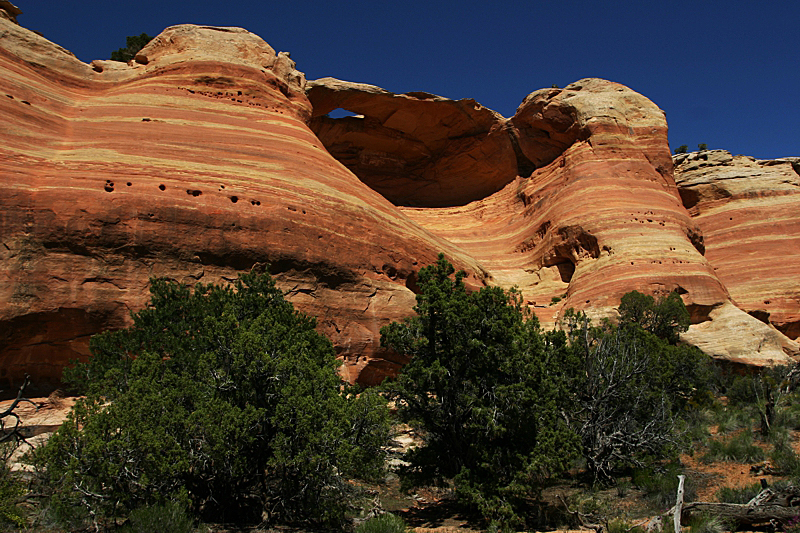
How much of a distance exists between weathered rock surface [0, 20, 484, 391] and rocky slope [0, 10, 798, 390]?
0.18 ft

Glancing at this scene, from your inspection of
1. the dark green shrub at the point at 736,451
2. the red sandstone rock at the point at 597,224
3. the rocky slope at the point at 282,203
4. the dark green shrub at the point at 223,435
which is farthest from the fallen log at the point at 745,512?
the red sandstone rock at the point at 597,224

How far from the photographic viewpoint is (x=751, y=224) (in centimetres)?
3167

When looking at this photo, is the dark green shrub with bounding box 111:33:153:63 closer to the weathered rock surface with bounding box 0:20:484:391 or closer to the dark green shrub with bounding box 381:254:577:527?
the weathered rock surface with bounding box 0:20:484:391

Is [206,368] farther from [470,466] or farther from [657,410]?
[657,410]

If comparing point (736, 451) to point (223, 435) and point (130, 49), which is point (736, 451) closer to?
point (223, 435)

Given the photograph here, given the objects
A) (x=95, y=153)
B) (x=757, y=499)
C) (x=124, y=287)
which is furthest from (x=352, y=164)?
(x=757, y=499)

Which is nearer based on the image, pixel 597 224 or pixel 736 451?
pixel 736 451

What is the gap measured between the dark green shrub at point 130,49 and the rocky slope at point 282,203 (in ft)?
35.9

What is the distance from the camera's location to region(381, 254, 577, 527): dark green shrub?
36.3ft

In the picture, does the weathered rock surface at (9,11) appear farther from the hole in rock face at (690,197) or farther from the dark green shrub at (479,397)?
the hole in rock face at (690,197)

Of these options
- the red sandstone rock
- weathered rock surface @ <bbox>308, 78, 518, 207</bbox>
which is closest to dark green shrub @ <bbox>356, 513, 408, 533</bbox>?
the red sandstone rock

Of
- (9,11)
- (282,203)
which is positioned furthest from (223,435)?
(9,11)

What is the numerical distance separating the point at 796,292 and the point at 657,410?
20.0 meters

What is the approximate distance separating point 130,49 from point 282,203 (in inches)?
880
